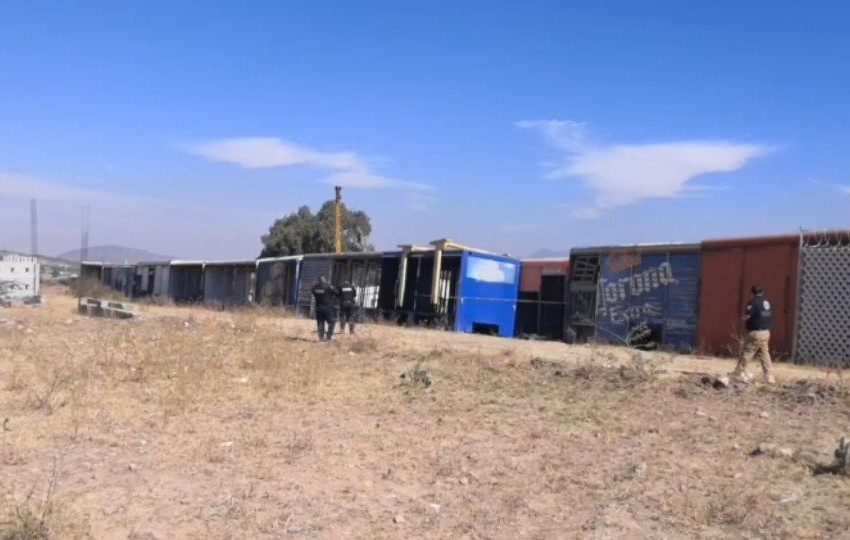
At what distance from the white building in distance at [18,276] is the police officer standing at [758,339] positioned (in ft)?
86.1

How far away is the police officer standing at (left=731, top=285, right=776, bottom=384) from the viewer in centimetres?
1137

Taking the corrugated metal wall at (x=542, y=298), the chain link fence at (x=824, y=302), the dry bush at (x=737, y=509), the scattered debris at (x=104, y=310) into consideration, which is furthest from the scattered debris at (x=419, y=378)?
the scattered debris at (x=104, y=310)

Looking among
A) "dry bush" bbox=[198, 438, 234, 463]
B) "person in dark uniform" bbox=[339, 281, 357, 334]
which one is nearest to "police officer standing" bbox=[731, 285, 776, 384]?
"dry bush" bbox=[198, 438, 234, 463]

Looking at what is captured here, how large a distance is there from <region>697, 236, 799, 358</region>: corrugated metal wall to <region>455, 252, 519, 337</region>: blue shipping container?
288 inches

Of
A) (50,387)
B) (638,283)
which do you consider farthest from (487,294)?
(50,387)

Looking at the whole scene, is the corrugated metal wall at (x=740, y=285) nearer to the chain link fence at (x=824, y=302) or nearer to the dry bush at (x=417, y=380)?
the chain link fence at (x=824, y=302)

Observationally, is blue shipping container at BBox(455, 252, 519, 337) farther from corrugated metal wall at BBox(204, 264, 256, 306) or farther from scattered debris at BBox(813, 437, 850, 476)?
scattered debris at BBox(813, 437, 850, 476)

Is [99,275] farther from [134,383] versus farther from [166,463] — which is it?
[166,463]

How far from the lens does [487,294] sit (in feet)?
78.2

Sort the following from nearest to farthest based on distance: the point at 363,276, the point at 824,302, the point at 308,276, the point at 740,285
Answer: the point at 824,302 < the point at 740,285 < the point at 363,276 < the point at 308,276

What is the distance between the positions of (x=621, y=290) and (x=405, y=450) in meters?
13.7

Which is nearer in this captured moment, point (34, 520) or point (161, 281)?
point (34, 520)

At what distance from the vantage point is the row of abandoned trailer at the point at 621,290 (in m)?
15.5

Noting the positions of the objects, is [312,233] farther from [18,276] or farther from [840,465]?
[840,465]
